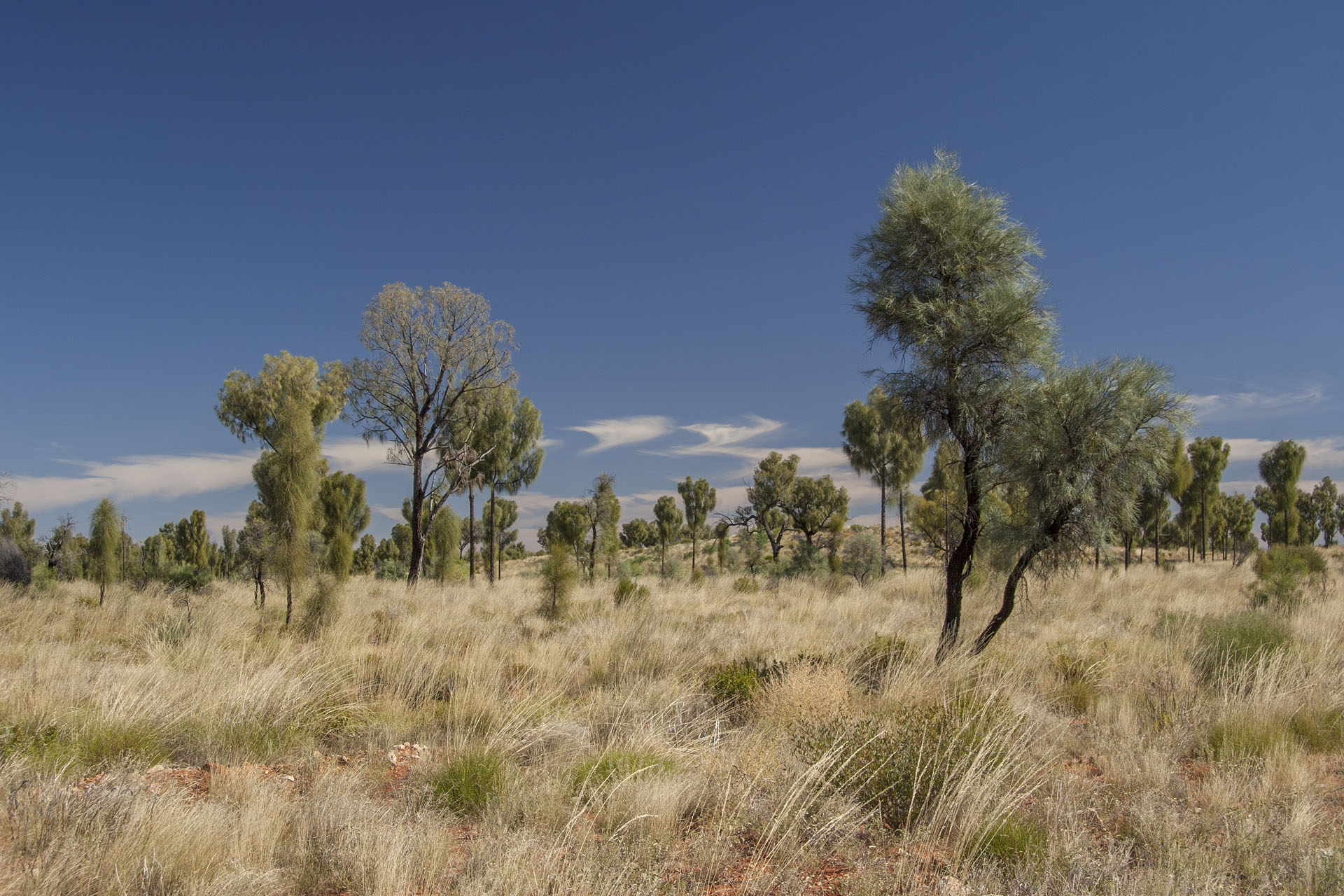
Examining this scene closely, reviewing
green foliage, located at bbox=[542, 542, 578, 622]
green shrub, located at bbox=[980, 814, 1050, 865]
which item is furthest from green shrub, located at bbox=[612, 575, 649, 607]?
green shrub, located at bbox=[980, 814, 1050, 865]

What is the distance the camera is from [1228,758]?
17.3 ft

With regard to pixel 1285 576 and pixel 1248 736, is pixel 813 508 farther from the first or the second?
pixel 1248 736

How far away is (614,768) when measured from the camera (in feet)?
14.6

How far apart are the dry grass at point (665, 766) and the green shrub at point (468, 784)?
0.02m

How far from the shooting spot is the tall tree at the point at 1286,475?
39.4 m

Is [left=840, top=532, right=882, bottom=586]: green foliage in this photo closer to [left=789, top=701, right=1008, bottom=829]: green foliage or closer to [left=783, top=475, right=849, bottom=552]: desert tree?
[left=783, top=475, right=849, bottom=552]: desert tree

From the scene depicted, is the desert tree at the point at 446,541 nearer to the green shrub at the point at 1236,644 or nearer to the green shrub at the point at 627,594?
the green shrub at the point at 627,594

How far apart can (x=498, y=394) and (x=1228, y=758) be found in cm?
1911

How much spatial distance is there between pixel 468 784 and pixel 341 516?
25.5 m

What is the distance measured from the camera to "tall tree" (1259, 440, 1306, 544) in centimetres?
3941

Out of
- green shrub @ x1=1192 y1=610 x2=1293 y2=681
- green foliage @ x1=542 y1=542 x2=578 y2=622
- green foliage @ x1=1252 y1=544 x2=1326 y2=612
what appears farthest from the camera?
green foliage @ x1=542 y1=542 x2=578 y2=622

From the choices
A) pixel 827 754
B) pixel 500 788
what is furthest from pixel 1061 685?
pixel 500 788

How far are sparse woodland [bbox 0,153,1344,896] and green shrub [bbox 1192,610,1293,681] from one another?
0.05m

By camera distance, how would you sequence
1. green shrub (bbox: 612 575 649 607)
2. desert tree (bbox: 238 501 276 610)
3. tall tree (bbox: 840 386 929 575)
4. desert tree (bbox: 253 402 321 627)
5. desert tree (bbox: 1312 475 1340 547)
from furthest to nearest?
desert tree (bbox: 1312 475 1340 547) → tall tree (bbox: 840 386 929 575) → green shrub (bbox: 612 575 649 607) → desert tree (bbox: 238 501 276 610) → desert tree (bbox: 253 402 321 627)
